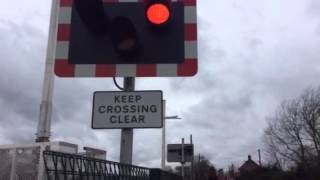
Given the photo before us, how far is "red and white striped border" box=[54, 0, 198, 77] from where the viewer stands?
4.83 m

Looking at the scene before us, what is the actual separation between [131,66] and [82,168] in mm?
1456

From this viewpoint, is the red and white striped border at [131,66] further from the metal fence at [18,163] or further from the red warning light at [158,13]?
the metal fence at [18,163]

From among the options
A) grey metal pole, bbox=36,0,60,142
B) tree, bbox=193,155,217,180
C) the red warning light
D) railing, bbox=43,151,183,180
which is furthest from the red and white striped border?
tree, bbox=193,155,217,180

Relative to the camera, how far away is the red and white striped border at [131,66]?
4.83 metres

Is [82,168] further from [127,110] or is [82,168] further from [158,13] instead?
[158,13]

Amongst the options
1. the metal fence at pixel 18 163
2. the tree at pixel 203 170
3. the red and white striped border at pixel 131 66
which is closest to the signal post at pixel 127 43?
the red and white striped border at pixel 131 66

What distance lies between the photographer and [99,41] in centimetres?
484

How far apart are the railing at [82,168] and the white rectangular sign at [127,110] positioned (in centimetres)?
40

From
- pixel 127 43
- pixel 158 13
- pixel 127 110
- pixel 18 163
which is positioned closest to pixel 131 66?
pixel 127 43

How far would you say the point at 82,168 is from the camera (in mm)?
3596

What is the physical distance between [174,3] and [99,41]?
80 cm

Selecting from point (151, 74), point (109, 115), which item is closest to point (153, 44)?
point (151, 74)

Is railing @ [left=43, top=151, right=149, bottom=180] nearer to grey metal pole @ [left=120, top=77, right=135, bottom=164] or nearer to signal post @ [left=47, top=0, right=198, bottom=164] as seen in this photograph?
grey metal pole @ [left=120, top=77, right=135, bottom=164]

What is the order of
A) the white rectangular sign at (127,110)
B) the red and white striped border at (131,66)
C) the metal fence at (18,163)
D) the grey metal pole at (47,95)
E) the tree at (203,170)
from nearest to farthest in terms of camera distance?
the white rectangular sign at (127,110)
the red and white striped border at (131,66)
the metal fence at (18,163)
the grey metal pole at (47,95)
the tree at (203,170)
